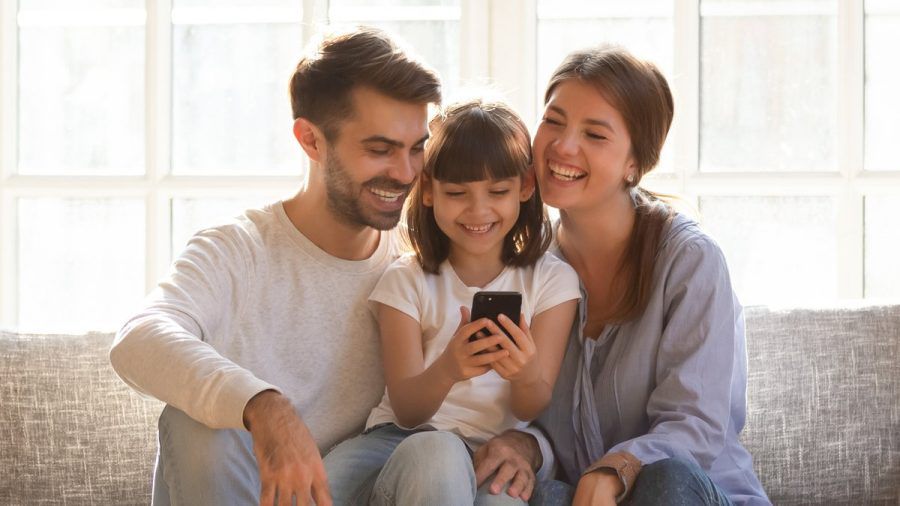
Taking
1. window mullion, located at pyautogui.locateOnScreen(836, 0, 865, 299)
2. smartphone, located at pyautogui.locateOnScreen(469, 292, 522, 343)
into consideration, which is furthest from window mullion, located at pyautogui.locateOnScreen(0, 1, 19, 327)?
window mullion, located at pyautogui.locateOnScreen(836, 0, 865, 299)

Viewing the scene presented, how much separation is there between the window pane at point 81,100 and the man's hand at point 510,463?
1.49 metres

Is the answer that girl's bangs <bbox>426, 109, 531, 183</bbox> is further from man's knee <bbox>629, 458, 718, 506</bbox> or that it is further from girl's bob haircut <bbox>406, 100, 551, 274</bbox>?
man's knee <bbox>629, 458, 718, 506</bbox>

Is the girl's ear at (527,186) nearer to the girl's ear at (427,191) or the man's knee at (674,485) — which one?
the girl's ear at (427,191)

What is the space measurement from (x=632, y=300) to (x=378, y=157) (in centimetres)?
55

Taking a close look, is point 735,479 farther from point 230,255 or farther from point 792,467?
point 230,255

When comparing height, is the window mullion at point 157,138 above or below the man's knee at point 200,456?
above

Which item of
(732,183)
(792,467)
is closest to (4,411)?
(792,467)

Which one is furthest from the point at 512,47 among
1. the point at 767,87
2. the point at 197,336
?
the point at 197,336

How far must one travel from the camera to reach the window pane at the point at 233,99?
3.07m

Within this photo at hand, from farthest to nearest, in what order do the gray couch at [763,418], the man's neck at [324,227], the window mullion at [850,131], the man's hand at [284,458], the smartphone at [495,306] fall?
1. the window mullion at [850,131]
2. the gray couch at [763,418]
3. the man's neck at [324,227]
4. the smartphone at [495,306]
5. the man's hand at [284,458]

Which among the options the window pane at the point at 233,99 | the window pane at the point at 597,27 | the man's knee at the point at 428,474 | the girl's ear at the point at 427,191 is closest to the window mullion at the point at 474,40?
the window pane at the point at 597,27

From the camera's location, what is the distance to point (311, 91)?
7.41 ft

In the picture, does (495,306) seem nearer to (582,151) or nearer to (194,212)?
(582,151)

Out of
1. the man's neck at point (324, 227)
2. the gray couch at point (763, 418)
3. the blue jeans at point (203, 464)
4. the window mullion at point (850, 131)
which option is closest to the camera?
the blue jeans at point (203, 464)
